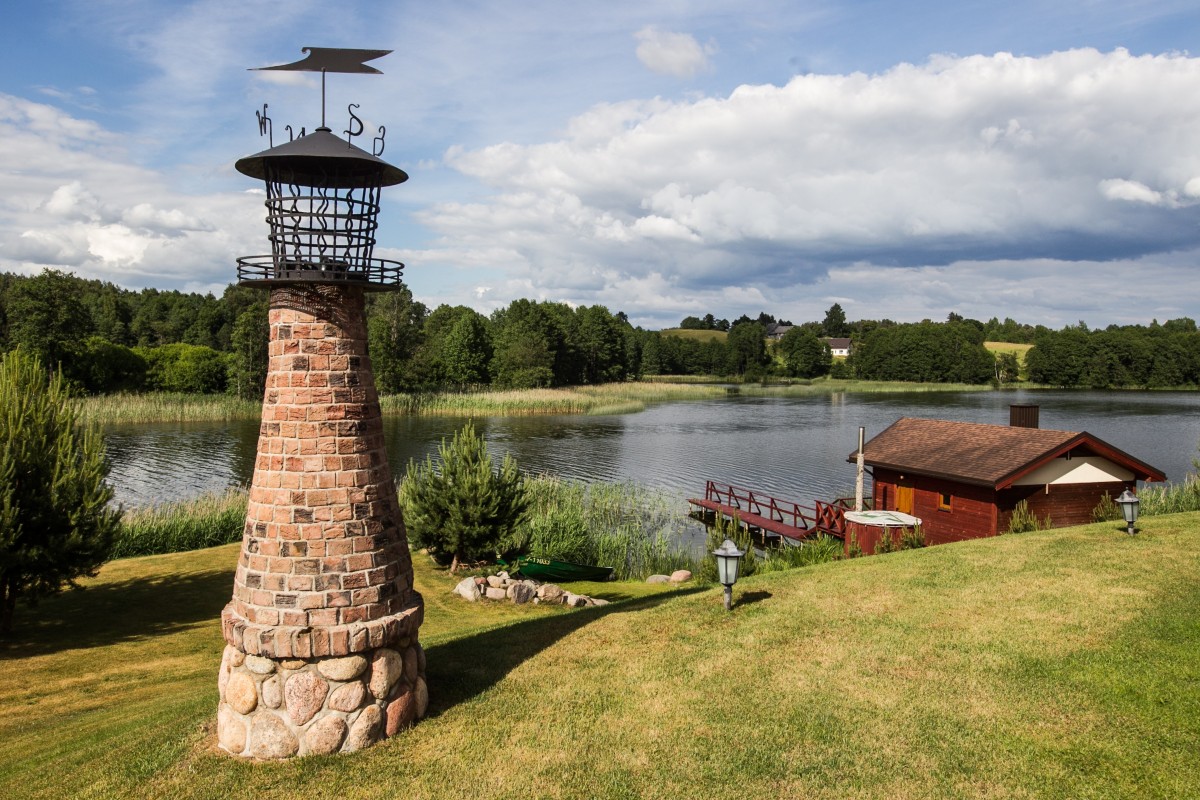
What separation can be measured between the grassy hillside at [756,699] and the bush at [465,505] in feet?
15.2

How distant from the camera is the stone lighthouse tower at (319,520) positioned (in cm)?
778

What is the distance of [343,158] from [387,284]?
1.40 m

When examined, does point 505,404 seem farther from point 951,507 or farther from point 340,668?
point 340,668

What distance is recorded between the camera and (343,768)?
755 centimetres

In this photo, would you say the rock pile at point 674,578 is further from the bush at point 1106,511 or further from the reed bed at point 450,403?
the reed bed at point 450,403

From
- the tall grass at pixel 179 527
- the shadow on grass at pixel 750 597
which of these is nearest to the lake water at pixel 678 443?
the tall grass at pixel 179 527

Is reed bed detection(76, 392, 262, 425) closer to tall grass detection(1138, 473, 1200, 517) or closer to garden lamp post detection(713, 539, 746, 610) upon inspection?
garden lamp post detection(713, 539, 746, 610)

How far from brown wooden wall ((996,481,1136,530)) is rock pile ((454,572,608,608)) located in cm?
1150

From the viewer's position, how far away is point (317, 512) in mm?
7930

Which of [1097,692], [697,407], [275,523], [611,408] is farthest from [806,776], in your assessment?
[697,407]

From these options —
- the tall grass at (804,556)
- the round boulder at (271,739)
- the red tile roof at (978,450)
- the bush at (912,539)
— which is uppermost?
the red tile roof at (978,450)

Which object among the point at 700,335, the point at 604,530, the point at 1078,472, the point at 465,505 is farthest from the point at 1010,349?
the point at 465,505

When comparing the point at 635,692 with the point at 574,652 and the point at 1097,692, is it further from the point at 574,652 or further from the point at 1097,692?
the point at 1097,692

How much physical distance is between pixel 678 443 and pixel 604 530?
74.5 feet
